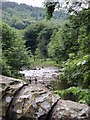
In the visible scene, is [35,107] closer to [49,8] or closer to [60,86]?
[49,8]

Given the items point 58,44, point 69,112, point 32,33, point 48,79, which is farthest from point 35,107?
point 32,33

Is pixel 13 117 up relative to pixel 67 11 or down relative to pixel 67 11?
down

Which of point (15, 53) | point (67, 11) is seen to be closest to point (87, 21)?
point (67, 11)

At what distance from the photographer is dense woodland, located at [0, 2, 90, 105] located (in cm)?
220

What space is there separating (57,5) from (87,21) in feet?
1.50

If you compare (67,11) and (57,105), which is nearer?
(57,105)

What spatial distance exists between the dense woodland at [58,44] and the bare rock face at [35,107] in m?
0.18

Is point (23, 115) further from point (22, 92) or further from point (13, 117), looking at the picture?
point (22, 92)

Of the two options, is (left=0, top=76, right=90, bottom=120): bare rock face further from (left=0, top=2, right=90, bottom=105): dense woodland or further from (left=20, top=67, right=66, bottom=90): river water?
(left=20, top=67, right=66, bottom=90): river water

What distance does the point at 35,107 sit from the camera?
2.25m

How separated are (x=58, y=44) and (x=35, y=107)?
10.6 m

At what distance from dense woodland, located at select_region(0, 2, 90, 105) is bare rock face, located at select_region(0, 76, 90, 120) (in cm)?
18

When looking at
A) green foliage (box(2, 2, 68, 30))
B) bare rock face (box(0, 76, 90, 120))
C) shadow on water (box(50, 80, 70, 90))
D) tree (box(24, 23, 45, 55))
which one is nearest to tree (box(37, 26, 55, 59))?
tree (box(24, 23, 45, 55))

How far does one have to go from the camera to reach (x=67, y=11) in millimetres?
2539
